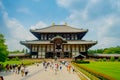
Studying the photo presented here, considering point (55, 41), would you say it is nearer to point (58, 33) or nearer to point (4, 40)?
point (58, 33)

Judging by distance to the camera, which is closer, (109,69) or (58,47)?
(109,69)

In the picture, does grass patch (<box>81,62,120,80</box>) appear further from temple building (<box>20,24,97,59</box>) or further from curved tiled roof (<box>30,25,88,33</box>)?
curved tiled roof (<box>30,25,88,33</box>)

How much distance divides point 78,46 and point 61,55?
6.71 meters

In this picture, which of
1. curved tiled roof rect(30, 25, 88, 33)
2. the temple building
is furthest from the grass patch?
curved tiled roof rect(30, 25, 88, 33)

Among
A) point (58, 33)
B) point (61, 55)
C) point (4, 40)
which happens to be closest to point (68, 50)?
point (61, 55)

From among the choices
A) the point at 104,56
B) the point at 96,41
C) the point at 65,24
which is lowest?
the point at 104,56

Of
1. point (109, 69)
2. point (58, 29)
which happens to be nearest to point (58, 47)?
point (58, 29)

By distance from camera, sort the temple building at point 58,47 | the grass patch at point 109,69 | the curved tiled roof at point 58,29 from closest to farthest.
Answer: the grass patch at point 109,69, the temple building at point 58,47, the curved tiled roof at point 58,29

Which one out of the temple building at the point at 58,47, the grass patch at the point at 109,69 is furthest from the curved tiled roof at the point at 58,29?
the grass patch at the point at 109,69

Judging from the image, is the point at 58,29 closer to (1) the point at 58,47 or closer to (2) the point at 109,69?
(1) the point at 58,47

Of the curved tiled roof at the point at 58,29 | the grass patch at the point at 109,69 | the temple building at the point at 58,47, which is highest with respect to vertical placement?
the curved tiled roof at the point at 58,29

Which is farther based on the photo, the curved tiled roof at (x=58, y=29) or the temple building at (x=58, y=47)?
the curved tiled roof at (x=58, y=29)

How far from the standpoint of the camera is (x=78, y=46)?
82812 millimetres

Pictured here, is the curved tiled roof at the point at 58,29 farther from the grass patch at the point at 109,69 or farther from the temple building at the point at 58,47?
the grass patch at the point at 109,69
